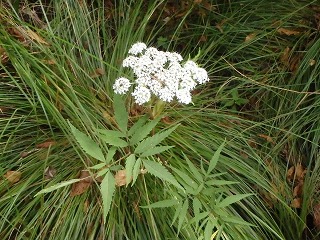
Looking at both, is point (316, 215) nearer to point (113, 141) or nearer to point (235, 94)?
point (235, 94)

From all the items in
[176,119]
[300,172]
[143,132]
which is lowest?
[300,172]

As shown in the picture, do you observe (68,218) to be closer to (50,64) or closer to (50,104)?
(50,104)

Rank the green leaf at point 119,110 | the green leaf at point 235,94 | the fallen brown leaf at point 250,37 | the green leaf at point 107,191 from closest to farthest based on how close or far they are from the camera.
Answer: the green leaf at point 107,191, the green leaf at point 119,110, the green leaf at point 235,94, the fallen brown leaf at point 250,37

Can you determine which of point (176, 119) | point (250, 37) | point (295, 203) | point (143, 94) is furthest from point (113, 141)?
point (250, 37)

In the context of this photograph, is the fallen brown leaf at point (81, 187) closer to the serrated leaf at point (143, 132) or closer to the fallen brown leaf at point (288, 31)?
the serrated leaf at point (143, 132)

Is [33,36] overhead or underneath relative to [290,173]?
overhead

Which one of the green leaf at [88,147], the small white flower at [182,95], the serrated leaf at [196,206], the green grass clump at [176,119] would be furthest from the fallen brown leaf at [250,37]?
the green leaf at [88,147]

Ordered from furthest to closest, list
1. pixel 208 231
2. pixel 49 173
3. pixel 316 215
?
pixel 316 215 → pixel 49 173 → pixel 208 231

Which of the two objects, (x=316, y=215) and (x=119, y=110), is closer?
(x=119, y=110)
